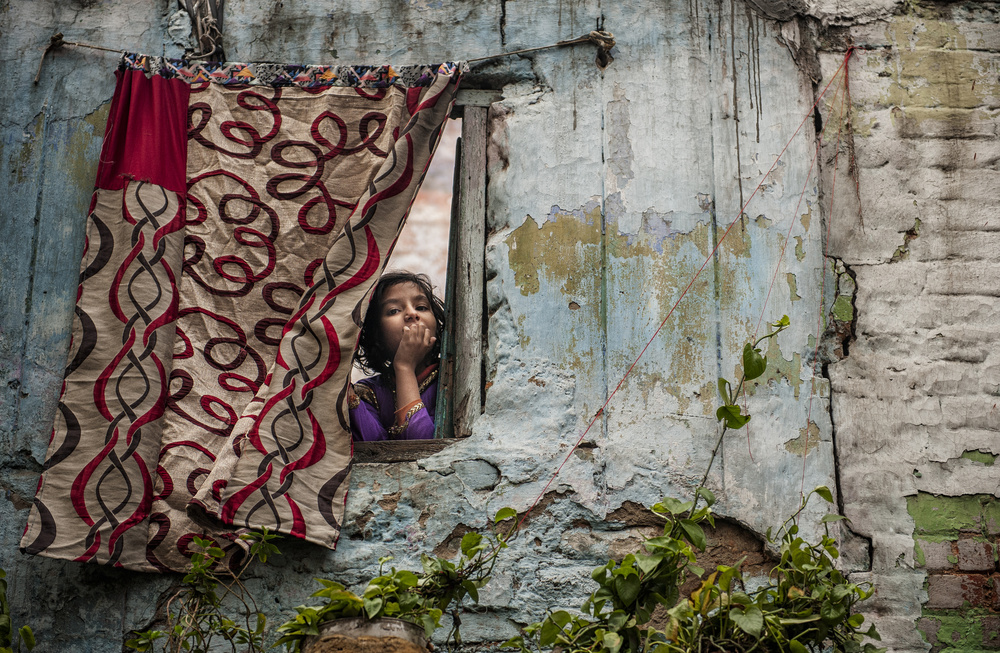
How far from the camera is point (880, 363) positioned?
3197 millimetres

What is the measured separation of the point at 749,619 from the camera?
2.16 meters

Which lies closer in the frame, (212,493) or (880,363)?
(212,493)

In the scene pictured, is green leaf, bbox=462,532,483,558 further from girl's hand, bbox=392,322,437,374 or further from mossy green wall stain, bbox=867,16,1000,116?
mossy green wall stain, bbox=867,16,1000,116

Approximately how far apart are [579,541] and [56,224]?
212 centimetres

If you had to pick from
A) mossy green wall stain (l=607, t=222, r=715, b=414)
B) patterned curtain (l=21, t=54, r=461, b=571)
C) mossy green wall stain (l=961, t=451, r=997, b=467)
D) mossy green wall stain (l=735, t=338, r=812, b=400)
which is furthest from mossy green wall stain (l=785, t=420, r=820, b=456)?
patterned curtain (l=21, t=54, r=461, b=571)

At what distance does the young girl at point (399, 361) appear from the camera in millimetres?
3291

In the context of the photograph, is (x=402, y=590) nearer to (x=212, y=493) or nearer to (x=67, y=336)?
(x=212, y=493)

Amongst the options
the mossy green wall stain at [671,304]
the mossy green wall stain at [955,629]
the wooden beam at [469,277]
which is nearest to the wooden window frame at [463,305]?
the wooden beam at [469,277]

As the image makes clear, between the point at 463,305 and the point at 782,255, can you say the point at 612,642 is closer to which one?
the point at 463,305

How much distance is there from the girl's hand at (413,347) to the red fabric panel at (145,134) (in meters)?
0.94

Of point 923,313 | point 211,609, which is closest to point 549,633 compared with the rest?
point 211,609

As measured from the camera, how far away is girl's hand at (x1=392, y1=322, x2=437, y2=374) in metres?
3.42

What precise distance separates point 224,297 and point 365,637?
1412mm

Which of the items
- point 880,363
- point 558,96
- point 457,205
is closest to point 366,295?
point 457,205
